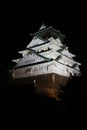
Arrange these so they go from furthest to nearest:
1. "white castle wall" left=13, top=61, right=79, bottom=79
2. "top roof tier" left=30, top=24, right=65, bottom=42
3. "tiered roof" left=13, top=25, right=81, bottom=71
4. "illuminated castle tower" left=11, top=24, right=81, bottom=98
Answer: "top roof tier" left=30, top=24, right=65, bottom=42, "tiered roof" left=13, top=25, right=81, bottom=71, "white castle wall" left=13, top=61, right=79, bottom=79, "illuminated castle tower" left=11, top=24, right=81, bottom=98

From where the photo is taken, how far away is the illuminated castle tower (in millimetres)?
28328

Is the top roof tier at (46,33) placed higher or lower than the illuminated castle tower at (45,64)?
higher

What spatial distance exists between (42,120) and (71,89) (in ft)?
9.91

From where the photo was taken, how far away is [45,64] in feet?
95.5

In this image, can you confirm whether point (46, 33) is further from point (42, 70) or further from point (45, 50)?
point (42, 70)

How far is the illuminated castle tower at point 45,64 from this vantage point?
28328mm

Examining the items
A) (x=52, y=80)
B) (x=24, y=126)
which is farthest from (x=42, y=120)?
(x=52, y=80)

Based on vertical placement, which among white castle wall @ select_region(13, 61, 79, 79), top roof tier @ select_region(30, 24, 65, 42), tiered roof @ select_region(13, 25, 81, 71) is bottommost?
white castle wall @ select_region(13, 61, 79, 79)

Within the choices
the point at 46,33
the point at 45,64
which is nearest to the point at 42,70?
the point at 45,64

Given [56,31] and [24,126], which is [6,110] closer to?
[24,126]

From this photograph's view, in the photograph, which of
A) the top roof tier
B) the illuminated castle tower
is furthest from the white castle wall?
the top roof tier

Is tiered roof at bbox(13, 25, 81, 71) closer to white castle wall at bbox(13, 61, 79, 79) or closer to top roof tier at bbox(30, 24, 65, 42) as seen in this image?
top roof tier at bbox(30, 24, 65, 42)

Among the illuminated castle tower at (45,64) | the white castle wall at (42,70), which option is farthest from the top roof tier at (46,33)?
the white castle wall at (42,70)

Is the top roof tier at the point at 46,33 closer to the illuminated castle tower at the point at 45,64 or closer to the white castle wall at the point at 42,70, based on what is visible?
the illuminated castle tower at the point at 45,64
